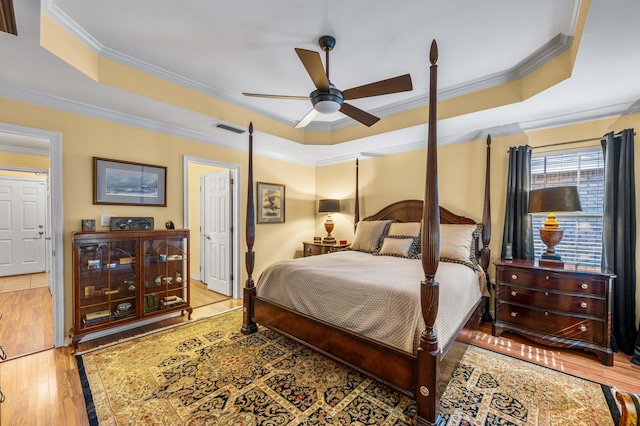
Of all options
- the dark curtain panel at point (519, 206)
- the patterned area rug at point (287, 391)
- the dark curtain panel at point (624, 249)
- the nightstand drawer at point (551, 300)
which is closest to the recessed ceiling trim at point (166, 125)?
the dark curtain panel at point (624, 249)

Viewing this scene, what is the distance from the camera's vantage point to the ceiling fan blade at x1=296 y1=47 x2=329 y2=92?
181 centimetres

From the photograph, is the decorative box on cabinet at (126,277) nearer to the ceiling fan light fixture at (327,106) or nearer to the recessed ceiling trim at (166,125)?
the recessed ceiling trim at (166,125)

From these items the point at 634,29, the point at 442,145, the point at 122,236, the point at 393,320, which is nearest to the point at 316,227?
the point at 442,145

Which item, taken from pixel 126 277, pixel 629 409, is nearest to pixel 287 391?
pixel 629 409

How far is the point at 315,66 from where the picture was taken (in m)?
1.96

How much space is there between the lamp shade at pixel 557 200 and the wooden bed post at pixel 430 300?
1929 mm

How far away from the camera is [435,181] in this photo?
1784mm

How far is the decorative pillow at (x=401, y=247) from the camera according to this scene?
3598mm

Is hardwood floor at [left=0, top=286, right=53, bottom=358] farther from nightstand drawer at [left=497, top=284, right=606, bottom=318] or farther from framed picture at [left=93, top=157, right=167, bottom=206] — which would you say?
nightstand drawer at [left=497, top=284, right=606, bottom=318]

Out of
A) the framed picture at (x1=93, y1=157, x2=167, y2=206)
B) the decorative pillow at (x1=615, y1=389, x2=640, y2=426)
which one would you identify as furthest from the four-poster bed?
the framed picture at (x1=93, y1=157, x2=167, y2=206)

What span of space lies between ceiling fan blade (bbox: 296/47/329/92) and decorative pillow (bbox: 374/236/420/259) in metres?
2.25

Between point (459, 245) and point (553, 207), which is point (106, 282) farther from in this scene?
point (553, 207)

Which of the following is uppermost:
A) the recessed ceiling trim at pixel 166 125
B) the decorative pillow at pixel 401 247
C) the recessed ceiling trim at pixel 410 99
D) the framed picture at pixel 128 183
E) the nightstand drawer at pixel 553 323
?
the recessed ceiling trim at pixel 410 99

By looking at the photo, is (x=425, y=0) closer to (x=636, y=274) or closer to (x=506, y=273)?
(x=506, y=273)
